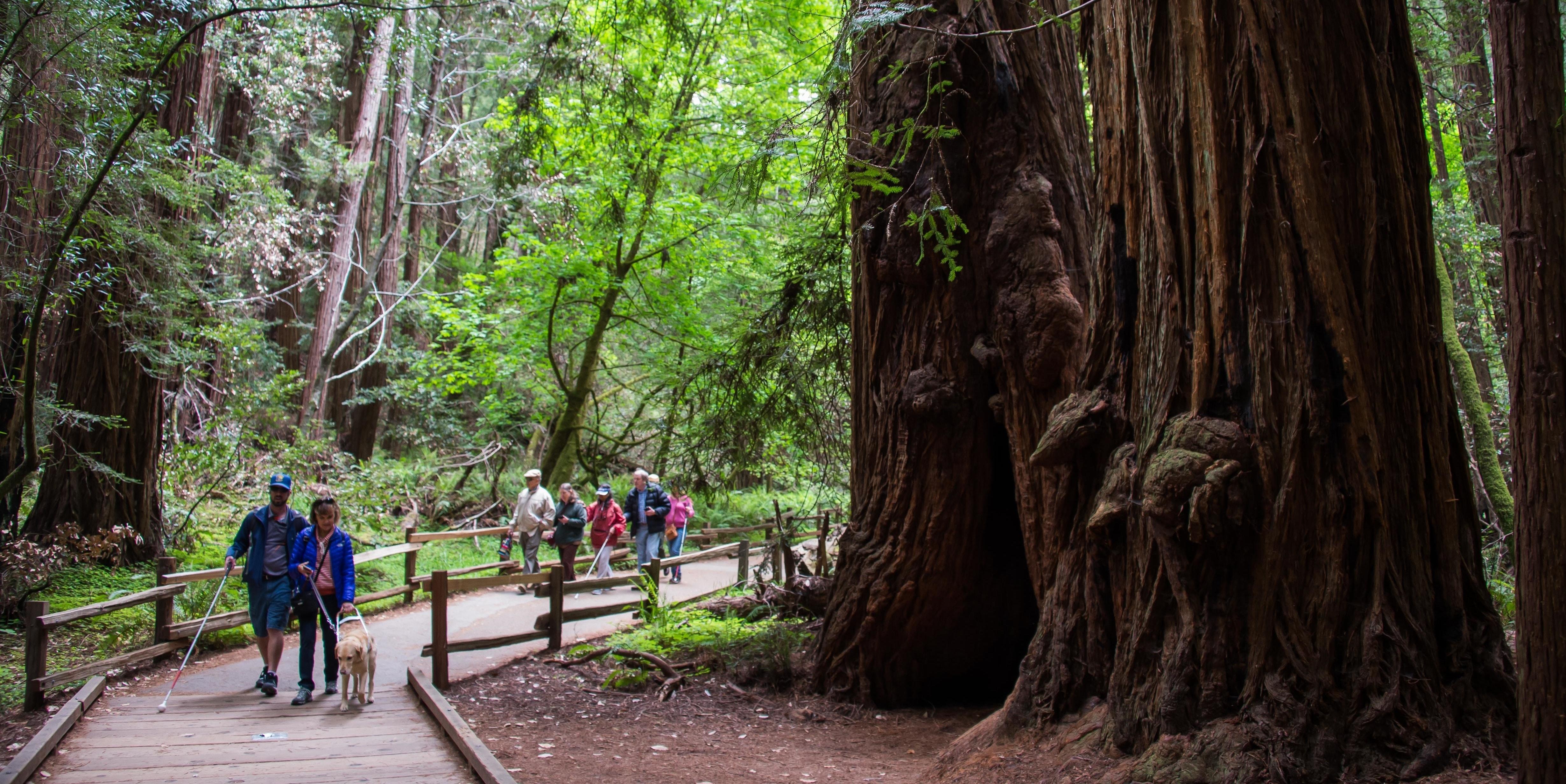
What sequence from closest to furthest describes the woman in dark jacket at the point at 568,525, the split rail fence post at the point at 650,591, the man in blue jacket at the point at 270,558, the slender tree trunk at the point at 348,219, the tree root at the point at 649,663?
the man in blue jacket at the point at 270,558 → the tree root at the point at 649,663 → the split rail fence post at the point at 650,591 → the woman in dark jacket at the point at 568,525 → the slender tree trunk at the point at 348,219

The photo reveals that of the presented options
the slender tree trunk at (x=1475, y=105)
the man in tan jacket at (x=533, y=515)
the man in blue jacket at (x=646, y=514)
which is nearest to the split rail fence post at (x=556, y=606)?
the man in tan jacket at (x=533, y=515)

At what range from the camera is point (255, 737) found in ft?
20.8

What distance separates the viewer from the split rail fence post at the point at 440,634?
26.3 ft

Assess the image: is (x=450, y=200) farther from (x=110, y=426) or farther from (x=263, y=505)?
(x=110, y=426)

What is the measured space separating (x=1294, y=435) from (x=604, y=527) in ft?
36.3

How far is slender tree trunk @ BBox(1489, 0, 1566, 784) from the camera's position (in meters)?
2.76

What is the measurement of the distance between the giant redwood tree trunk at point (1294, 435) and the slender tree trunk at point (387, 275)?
1951 centimetres

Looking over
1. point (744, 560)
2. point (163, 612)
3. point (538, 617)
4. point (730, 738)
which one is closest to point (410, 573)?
point (538, 617)

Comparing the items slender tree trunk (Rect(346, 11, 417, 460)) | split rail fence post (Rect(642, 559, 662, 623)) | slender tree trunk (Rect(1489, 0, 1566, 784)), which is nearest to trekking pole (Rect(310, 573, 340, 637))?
split rail fence post (Rect(642, 559, 662, 623))

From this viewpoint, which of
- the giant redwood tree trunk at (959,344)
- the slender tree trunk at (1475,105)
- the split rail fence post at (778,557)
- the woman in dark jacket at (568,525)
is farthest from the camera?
the woman in dark jacket at (568,525)

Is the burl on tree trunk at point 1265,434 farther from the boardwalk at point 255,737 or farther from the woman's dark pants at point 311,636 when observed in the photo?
the woman's dark pants at point 311,636

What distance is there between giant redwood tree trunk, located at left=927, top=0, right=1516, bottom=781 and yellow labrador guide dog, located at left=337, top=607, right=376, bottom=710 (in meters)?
5.73

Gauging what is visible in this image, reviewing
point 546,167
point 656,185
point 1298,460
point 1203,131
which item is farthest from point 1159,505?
point 656,185

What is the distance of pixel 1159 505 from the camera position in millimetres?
4004
